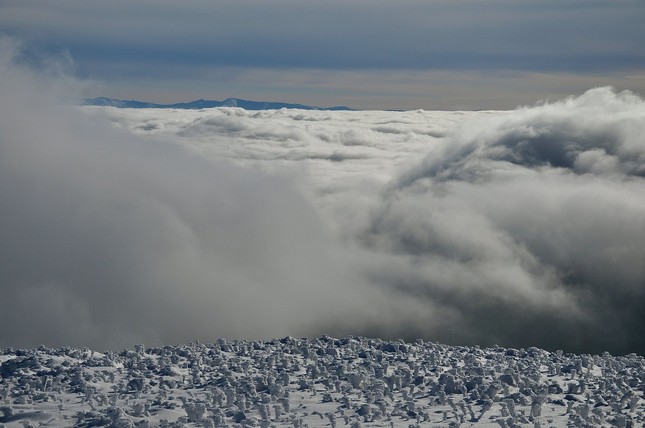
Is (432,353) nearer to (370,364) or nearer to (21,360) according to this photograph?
(370,364)

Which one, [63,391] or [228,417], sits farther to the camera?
[63,391]

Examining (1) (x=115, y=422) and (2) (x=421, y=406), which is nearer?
(1) (x=115, y=422)

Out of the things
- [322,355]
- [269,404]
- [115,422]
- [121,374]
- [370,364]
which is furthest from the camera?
[322,355]

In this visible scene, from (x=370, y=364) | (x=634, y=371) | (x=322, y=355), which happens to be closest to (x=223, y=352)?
(x=322, y=355)

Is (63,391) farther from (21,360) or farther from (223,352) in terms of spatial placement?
(223,352)

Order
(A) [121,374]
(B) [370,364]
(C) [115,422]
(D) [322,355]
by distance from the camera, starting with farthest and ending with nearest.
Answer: (D) [322,355]
(B) [370,364]
(A) [121,374]
(C) [115,422]

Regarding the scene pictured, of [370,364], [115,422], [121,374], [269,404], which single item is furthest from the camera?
[370,364]

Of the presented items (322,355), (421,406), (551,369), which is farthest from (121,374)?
(551,369)
